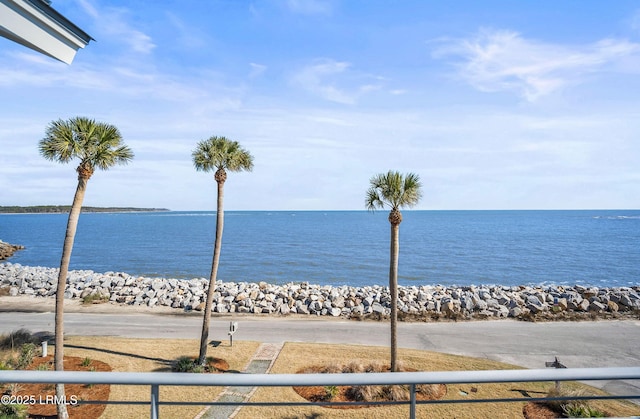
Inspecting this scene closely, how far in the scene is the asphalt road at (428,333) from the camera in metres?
16.4

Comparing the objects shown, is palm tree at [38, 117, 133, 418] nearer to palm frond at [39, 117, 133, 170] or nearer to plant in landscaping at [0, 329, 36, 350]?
palm frond at [39, 117, 133, 170]

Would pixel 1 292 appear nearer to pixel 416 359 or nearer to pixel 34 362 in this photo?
pixel 34 362

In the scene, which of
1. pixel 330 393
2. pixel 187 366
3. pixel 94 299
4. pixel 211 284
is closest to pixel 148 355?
pixel 187 366

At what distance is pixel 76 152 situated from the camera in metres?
Answer: 11.3

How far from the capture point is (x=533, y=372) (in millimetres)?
2744

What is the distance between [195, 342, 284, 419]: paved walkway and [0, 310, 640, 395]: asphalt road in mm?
1568

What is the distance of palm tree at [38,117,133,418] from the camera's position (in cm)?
1108

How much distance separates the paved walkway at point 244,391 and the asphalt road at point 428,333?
5.14 feet

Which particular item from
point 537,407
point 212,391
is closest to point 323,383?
point 212,391

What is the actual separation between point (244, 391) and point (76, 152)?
8.54 m

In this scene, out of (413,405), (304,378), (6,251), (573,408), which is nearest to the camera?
(304,378)

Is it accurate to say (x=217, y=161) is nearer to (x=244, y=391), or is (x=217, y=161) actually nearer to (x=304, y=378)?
(x=244, y=391)

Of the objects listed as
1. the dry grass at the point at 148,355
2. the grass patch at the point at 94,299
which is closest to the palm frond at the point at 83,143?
the dry grass at the point at 148,355

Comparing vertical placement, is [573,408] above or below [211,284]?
below
